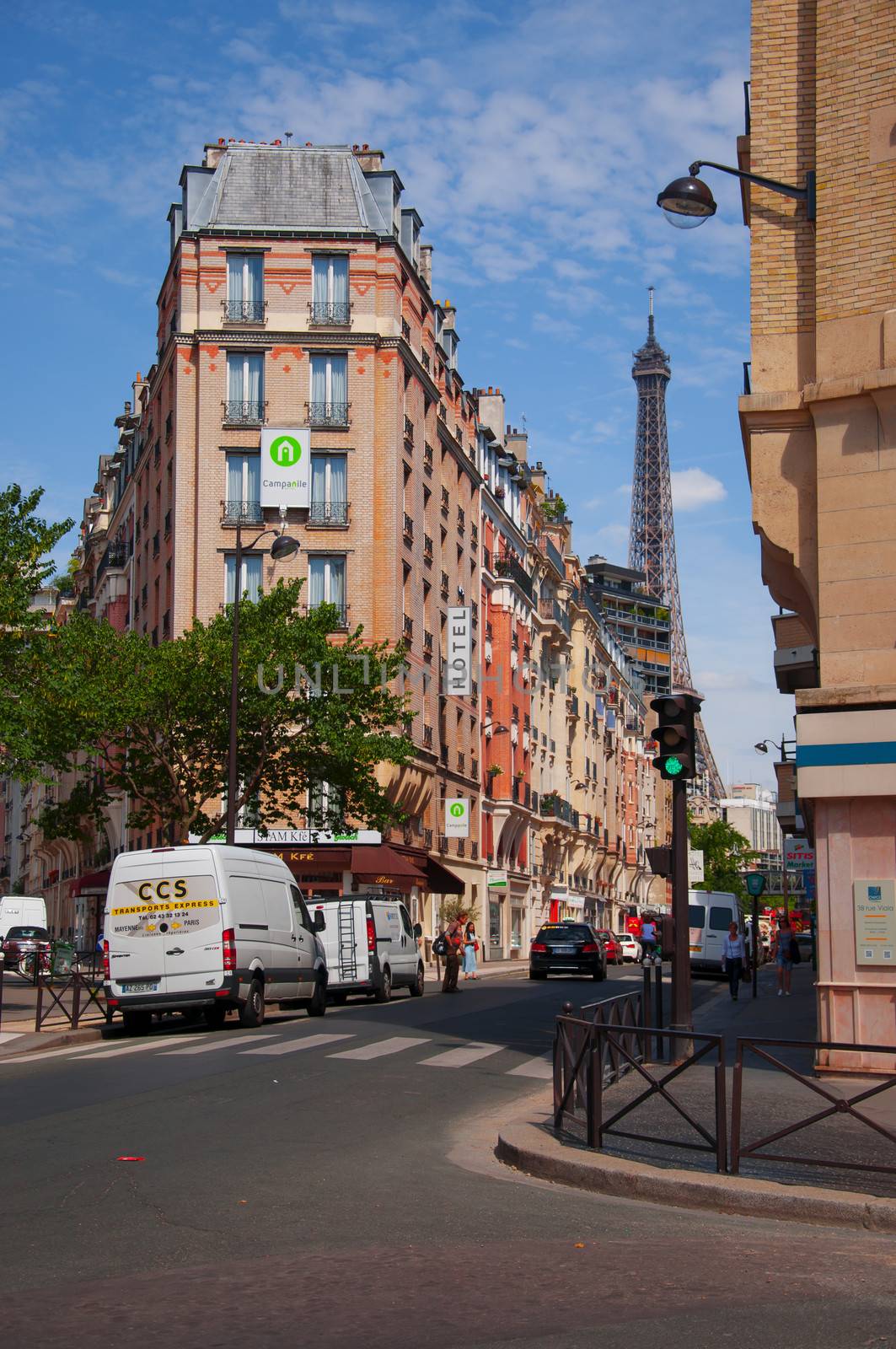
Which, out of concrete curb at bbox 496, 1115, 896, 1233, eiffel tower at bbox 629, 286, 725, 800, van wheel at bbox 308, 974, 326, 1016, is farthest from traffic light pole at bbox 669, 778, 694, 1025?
eiffel tower at bbox 629, 286, 725, 800

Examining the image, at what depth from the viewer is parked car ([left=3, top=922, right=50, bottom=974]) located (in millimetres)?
45375

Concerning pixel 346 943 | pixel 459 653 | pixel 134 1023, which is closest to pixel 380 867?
pixel 459 653

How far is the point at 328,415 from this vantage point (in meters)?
46.9

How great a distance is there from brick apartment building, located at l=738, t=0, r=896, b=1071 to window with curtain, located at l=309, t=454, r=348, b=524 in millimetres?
29957

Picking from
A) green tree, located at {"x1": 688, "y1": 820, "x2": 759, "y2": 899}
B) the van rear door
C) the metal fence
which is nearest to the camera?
the metal fence

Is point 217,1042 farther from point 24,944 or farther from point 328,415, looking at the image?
point 24,944

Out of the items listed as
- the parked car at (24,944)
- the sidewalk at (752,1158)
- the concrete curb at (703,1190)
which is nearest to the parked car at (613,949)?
the parked car at (24,944)

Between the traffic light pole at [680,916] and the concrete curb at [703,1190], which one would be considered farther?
the traffic light pole at [680,916]

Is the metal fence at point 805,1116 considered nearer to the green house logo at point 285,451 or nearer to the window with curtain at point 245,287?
the green house logo at point 285,451

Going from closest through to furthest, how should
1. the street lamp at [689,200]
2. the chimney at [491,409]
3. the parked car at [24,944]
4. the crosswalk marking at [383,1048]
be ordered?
1. the street lamp at [689,200]
2. the crosswalk marking at [383,1048]
3. the parked car at [24,944]
4. the chimney at [491,409]

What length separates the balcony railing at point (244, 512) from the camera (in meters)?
46.1

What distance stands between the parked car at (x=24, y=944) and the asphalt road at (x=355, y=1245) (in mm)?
32137

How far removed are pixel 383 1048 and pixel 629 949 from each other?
5198 cm

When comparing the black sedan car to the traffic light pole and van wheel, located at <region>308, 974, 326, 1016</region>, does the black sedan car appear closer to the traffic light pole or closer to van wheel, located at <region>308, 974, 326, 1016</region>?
van wheel, located at <region>308, 974, 326, 1016</region>
